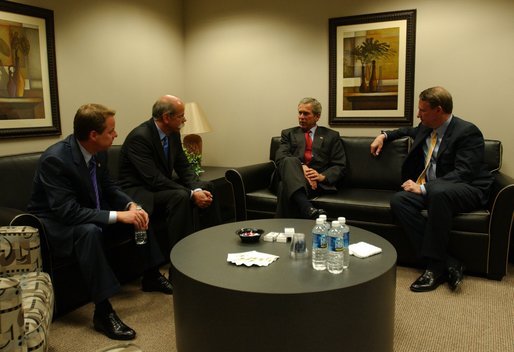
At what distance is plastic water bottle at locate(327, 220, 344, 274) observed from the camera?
6.04 feet

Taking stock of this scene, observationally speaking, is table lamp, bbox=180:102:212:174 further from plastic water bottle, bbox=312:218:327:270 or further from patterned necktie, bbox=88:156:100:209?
plastic water bottle, bbox=312:218:327:270

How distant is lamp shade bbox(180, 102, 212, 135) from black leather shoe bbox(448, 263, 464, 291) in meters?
2.39

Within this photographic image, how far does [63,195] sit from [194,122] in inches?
77.9

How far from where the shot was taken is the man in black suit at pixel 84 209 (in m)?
2.29

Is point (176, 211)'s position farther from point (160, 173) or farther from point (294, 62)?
point (294, 62)

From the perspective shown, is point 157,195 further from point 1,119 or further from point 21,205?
point 1,119

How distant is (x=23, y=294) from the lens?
179 centimetres

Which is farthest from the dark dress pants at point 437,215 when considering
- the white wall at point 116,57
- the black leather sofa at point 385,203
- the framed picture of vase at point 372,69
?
the white wall at point 116,57

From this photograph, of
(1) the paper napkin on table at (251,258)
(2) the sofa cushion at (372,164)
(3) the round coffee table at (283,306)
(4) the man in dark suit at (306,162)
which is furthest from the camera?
(2) the sofa cushion at (372,164)

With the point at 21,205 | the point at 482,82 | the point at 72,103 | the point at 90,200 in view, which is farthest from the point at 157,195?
the point at 482,82

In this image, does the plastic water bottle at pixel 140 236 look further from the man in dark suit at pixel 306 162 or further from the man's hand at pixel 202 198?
the man in dark suit at pixel 306 162

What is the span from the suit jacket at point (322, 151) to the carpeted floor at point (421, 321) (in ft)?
3.84

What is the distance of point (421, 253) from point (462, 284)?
0.34m

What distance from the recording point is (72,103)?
3537mm
